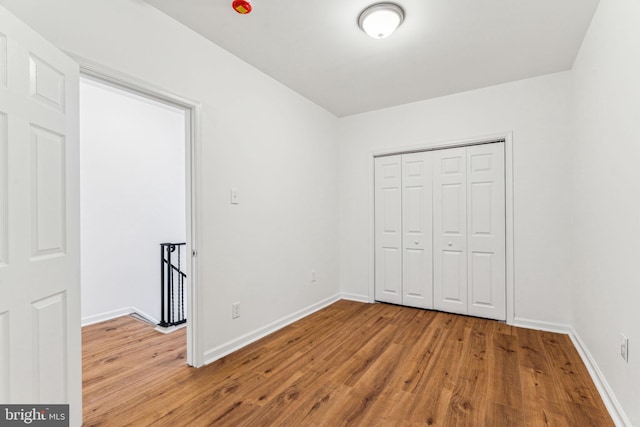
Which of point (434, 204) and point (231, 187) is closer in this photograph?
point (231, 187)

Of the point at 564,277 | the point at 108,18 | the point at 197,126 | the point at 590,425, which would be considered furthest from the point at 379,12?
the point at 564,277

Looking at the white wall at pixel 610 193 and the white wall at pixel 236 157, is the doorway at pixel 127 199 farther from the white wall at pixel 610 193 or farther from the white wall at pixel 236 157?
the white wall at pixel 610 193

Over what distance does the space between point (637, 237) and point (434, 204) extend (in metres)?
2.16

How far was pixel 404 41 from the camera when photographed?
7.93 ft

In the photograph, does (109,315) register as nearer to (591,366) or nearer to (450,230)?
(450,230)

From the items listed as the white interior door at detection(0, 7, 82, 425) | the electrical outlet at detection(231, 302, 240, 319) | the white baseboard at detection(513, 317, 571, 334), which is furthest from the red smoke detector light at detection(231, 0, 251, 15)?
the white baseboard at detection(513, 317, 571, 334)

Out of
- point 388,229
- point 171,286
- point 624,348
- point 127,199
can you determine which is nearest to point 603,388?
point 624,348

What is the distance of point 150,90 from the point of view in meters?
2.04

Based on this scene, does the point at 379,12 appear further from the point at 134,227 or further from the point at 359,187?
the point at 134,227

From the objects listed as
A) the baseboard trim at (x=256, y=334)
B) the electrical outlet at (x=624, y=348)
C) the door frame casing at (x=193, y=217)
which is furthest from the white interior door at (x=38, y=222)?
the electrical outlet at (x=624, y=348)

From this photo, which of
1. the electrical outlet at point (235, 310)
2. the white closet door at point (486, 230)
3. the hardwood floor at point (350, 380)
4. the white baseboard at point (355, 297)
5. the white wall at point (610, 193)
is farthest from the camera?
the white baseboard at point (355, 297)

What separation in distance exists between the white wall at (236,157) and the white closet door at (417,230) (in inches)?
40.3

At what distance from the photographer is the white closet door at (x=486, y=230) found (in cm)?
324

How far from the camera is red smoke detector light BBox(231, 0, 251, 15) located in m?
1.93
